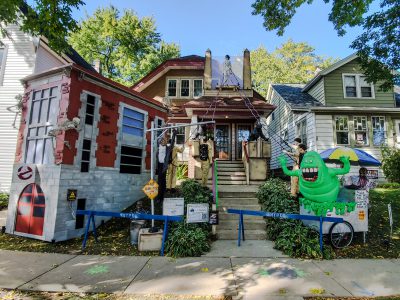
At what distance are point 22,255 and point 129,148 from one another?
484cm

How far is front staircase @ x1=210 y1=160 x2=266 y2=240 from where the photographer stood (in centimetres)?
715

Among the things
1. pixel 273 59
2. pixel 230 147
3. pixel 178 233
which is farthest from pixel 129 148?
pixel 273 59

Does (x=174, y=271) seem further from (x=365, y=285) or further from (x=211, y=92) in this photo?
(x=211, y=92)

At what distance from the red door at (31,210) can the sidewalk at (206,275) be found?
1192 millimetres

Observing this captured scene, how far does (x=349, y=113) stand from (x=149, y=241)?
46.0 feet

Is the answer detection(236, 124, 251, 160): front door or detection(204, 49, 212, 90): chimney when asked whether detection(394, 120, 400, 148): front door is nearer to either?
detection(236, 124, 251, 160): front door

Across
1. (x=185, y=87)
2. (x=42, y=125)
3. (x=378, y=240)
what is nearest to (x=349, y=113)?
(x=378, y=240)

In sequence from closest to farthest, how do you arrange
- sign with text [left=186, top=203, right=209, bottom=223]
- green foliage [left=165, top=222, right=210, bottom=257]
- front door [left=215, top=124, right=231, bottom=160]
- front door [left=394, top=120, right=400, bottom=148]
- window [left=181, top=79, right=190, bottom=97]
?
1. green foliage [left=165, top=222, right=210, bottom=257]
2. sign with text [left=186, top=203, right=209, bottom=223]
3. front door [left=394, top=120, right=400, bottom=148]
4. front door [left=215, top=124, right=231, bottom=160]
5. window [left=181, top=79, right=190, bottom=97]

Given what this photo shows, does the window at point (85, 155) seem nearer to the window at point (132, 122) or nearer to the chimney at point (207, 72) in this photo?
the window at point (132, 122)

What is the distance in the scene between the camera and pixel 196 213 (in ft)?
21.6

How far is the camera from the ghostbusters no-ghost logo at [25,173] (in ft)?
24.3

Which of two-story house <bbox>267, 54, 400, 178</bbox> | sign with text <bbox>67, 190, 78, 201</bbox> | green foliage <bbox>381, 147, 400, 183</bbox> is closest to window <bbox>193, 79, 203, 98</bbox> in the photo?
two-story house <bbox>267, 54, 400, 178</bbox>

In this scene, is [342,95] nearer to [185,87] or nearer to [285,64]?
[185,87]

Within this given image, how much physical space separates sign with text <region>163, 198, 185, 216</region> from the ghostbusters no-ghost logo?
443 cm
